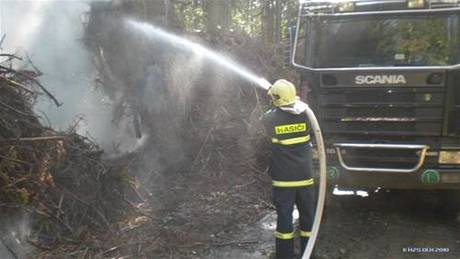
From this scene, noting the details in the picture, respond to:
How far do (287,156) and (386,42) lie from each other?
207cm

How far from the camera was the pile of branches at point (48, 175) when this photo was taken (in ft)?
16.4

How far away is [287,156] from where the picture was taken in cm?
495

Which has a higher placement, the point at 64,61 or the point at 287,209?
the point at 64,61

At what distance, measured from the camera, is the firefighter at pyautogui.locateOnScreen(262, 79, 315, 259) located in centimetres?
495

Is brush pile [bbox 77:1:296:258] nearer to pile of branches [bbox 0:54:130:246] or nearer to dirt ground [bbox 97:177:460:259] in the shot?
dirt ground [bbox 97:177:460:259]

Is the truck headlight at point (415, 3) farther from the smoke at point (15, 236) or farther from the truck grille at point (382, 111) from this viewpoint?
the smoke at point (15, 236)

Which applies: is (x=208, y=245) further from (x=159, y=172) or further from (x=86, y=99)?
(x=86, y=99)

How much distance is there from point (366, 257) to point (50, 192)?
3.38 metres

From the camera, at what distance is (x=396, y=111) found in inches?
229

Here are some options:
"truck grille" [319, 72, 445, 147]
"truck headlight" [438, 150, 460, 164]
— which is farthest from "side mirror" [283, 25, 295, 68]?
"truck headlight" [438, 150, 460, 164]

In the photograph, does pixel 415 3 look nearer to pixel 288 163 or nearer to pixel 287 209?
pixel 288 163

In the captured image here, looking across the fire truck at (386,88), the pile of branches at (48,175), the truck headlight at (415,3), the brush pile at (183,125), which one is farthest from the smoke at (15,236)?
the truck headlight at (415,3)

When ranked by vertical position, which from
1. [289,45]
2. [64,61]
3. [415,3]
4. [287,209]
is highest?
[415,3]

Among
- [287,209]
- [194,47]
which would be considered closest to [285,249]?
[287,209]
